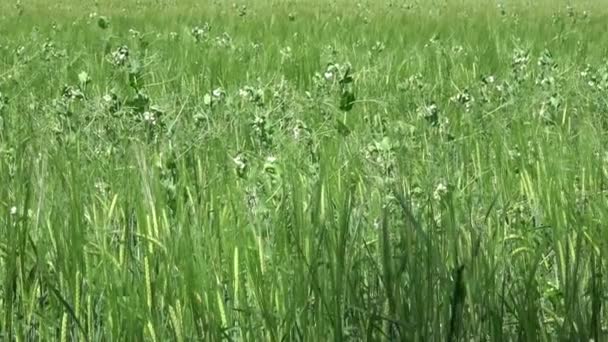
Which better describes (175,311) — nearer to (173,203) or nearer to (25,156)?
(173,203)

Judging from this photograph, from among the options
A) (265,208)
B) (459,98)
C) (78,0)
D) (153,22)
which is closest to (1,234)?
(265,208)

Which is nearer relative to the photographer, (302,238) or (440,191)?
(302,238)

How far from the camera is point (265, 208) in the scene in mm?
1682

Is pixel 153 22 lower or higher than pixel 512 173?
higher

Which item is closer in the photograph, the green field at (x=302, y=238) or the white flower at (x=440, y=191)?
the green field at (x=302, y=238)

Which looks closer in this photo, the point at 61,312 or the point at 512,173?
the point at 61,312

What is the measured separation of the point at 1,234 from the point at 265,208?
1.82 ft

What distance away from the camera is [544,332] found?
1.49 metres

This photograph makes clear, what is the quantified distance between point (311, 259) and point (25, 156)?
91 centimetres

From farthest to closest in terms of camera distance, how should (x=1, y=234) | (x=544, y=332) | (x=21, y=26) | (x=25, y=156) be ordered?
1. (x=21, y=26)
2. (x=25, y=156)
3. (x=1, y=234)
4. (x=544, y=332)

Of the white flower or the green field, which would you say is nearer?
the green field

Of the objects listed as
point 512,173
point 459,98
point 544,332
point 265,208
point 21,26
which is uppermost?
point 21,26

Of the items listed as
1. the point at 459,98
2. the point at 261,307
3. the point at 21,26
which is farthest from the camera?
the point at 21,26

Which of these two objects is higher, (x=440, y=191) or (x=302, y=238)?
(x=440, y=191)
